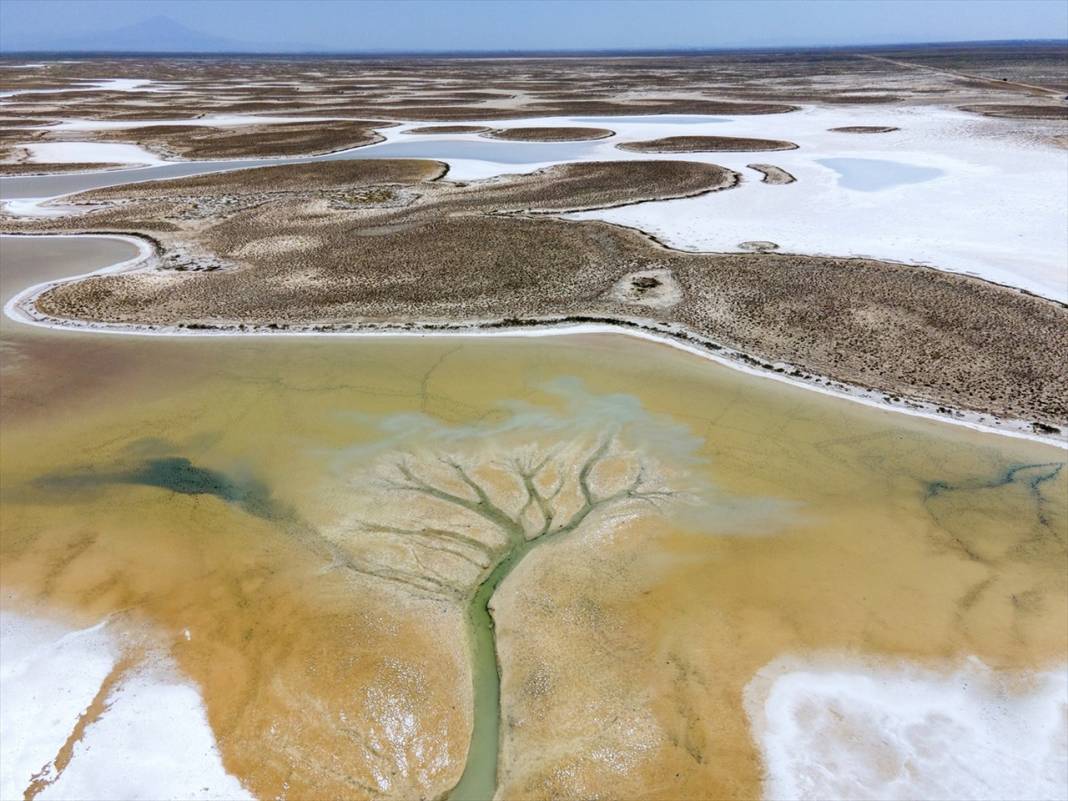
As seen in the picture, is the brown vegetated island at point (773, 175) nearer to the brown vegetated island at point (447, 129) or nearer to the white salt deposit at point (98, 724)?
the brown vegetated island at point (447, 129)

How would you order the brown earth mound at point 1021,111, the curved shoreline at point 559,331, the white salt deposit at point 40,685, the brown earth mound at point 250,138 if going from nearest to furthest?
the white salt deposit at point 40,685 < the curved shoreline at point 559,331 < the brown earth mound at point 250,138 < the brown earth mound at point 1021,111

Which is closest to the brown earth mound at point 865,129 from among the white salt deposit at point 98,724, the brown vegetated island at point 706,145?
the brown vegetated island at point 706,145

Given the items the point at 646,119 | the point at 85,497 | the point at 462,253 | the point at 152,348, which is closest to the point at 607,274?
the point at 462,253

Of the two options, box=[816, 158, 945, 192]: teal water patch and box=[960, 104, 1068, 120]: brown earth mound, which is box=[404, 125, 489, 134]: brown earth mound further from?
box=[960, 104, 1068, 120]: brown earth mound

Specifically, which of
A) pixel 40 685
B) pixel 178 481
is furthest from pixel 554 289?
pixel 40 685

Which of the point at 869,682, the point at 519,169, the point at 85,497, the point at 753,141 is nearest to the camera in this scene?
the point at 869,682

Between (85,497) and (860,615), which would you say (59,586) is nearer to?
(85,497)

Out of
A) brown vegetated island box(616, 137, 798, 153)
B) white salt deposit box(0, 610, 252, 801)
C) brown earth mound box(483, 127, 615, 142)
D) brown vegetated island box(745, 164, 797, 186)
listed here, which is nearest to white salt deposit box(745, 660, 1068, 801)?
white salt deposit box(0, 610, 252, 801)

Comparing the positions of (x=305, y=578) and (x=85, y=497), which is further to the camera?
(x=85, y=497)
